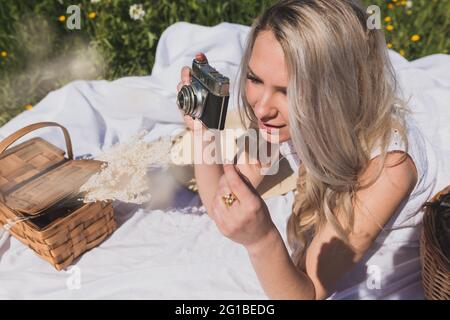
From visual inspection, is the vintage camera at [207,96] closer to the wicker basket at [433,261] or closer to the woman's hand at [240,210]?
the woman's hand at [240,210]

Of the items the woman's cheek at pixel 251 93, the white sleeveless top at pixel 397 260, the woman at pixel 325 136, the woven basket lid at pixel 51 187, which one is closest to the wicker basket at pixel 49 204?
the woven basket lid at pixel 51 187

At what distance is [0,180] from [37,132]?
2.09 ft

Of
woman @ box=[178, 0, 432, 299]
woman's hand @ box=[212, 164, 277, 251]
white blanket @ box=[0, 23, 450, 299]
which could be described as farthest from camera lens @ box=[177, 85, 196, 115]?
white blanket @ box=[0, 23, 450, 299]

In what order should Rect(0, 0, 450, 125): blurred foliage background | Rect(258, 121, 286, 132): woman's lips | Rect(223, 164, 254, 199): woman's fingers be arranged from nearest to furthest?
Rect(223, 164, 254, 199): woman's fingers, Rect(258, 121, 286, 132): woman's lips, Rect(0, 0, 450, 125): blurred foliage background

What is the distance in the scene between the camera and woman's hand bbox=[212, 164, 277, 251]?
111cm

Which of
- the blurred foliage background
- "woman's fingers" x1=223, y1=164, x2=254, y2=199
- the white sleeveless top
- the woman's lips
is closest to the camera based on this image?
"woman's fingers" x1=223, y1=164, x2=254, y2=199

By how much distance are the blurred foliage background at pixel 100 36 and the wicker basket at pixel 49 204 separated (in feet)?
3.61

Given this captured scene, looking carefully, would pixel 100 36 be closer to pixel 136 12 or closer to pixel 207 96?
pixel 136 12

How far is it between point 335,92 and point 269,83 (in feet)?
0.67

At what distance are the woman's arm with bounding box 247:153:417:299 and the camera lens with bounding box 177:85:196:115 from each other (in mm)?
514

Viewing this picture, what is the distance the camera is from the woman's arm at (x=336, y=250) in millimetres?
1371

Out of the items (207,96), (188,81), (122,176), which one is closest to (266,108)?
(207,96)

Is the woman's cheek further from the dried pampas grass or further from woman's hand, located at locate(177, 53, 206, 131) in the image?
the dried pampas grass

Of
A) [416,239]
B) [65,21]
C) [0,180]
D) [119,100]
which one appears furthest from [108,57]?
[416,239]
